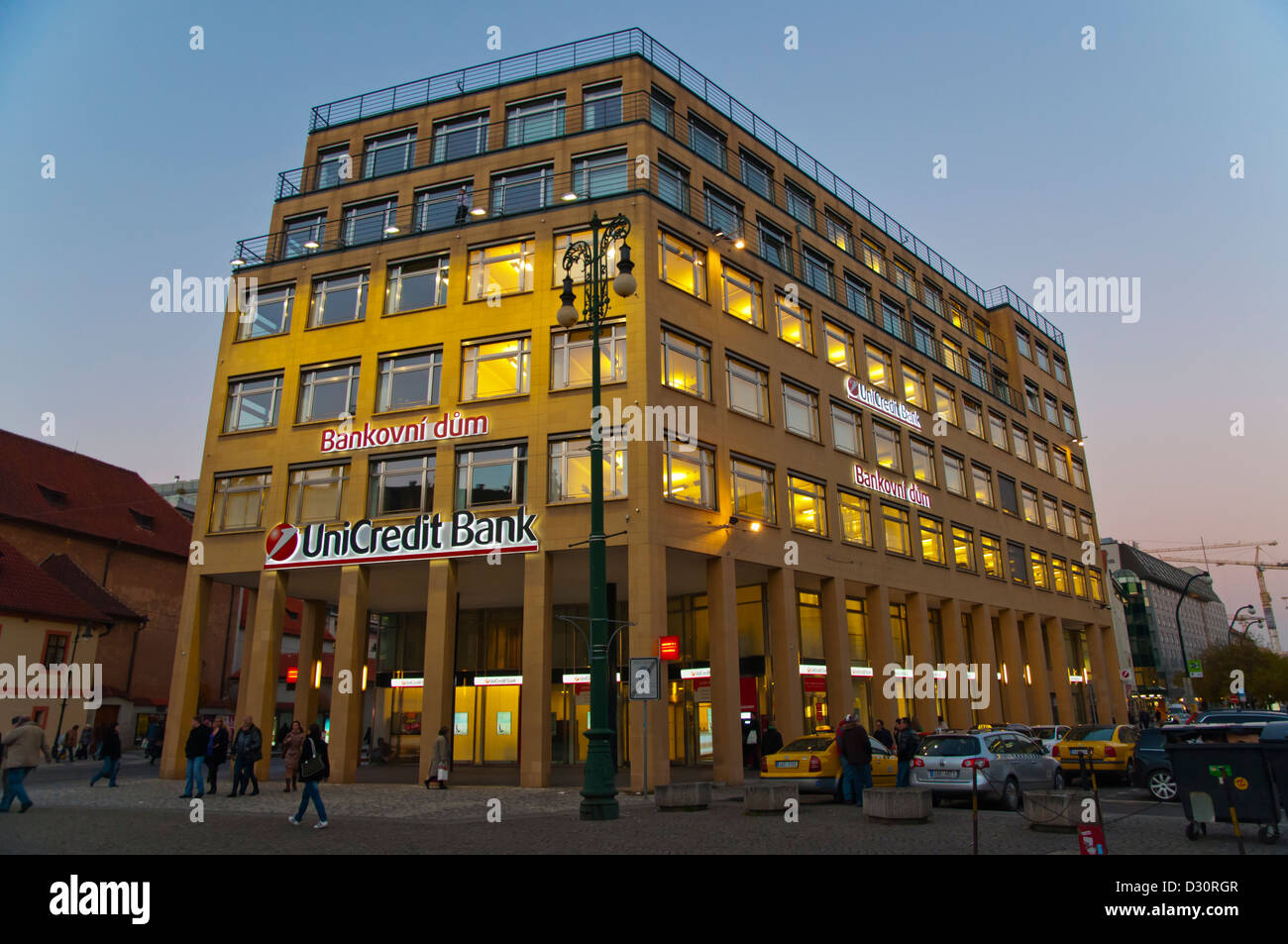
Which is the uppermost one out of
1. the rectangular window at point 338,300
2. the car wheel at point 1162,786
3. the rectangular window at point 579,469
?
the rectangular window at point 338,300

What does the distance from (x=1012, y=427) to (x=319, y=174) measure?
40.2m

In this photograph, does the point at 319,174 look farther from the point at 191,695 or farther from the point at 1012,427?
the point at 1012,427

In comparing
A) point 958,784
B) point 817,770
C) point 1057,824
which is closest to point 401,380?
point 817,770

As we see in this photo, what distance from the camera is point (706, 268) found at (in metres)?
29.3

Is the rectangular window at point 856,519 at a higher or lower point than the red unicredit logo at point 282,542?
higher

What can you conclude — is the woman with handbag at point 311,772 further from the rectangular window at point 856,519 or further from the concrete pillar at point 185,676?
the rectangular window at point 856,519

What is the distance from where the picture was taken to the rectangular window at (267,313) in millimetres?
31234

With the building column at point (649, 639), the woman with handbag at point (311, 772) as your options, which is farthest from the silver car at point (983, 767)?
the woman with handbag at point (311, 772)

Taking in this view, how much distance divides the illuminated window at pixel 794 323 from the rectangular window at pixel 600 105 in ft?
29.5

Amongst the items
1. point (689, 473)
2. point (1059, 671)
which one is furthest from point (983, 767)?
point (1059, 671)

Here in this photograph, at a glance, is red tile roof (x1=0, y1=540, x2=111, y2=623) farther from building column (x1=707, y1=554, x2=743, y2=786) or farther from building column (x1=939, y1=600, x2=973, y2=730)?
building column (x1=939, y1=600, x2=973, y2=730)

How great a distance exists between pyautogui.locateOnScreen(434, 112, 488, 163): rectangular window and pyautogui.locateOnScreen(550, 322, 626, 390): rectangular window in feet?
33.5

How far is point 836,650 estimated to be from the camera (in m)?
30.7

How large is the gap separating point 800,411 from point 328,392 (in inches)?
684
